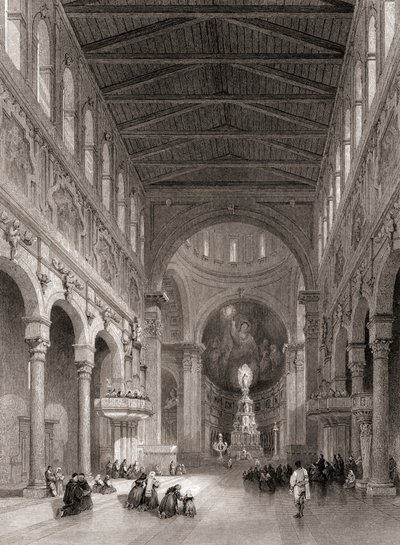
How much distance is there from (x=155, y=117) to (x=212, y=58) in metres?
4.68

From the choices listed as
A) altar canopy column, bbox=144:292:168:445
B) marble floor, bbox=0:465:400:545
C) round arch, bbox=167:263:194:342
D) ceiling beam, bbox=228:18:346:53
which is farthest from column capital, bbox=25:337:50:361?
round arch, bbox=167:263:194:342

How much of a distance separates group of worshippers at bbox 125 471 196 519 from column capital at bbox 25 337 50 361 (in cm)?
351

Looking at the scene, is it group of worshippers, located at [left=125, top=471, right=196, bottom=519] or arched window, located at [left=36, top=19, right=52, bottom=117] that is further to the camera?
arched window, located at [left=36, top=19, right=52, bottom=117]

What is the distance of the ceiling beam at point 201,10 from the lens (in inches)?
789

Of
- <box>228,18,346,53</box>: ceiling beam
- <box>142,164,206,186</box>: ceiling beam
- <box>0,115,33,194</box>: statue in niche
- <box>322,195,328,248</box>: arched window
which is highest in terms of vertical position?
<box>228,18,346,53</box>: ceiling beam

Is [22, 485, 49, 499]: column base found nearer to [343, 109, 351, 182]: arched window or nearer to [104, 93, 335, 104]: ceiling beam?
[343, 109, 351, 182]: arched window

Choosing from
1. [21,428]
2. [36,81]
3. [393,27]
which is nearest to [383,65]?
[393,27]

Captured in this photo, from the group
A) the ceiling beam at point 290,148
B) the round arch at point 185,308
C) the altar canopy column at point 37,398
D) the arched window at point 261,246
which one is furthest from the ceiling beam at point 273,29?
the arched window at point 261,246

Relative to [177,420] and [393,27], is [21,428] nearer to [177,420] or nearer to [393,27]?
[393,27]

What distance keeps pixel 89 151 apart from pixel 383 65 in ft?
34.3

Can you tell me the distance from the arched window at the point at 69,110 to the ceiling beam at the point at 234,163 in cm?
911

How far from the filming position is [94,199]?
78.4ft

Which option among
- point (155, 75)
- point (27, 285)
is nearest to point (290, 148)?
point (155, 75)

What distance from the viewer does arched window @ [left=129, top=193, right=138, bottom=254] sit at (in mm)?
31312
